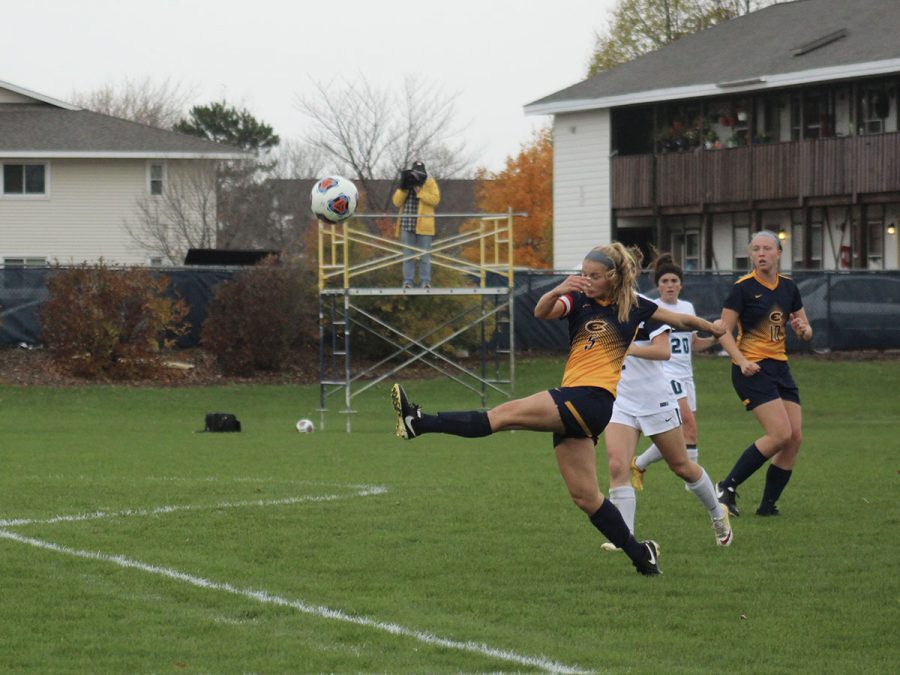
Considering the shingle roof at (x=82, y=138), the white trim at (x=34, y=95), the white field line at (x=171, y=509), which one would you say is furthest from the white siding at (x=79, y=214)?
the white field line at (x=171, y=509)

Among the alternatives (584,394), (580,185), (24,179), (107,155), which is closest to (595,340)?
(584,394)

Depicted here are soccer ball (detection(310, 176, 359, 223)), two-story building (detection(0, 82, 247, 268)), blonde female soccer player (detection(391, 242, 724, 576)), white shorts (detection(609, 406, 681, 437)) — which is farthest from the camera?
two-story building (detection(0, 82, 247, 268))

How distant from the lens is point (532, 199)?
243 feet

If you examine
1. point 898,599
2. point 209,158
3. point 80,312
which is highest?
point 209,158

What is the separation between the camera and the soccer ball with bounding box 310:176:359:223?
19875mm

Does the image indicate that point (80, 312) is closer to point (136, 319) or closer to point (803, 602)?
point (136, 319)

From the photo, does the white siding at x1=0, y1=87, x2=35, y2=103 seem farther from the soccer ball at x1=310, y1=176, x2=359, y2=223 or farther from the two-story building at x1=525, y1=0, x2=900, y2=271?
the soccer ball at x1=310, y1=176, x2=359, y2=223

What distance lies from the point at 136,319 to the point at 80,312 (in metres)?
1.18

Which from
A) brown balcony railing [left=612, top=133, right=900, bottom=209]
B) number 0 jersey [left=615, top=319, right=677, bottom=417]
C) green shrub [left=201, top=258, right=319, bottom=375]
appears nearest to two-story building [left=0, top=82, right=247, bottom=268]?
brown balcony railing [left=612, top=133, right=900, bottom=209]

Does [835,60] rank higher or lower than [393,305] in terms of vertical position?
higher

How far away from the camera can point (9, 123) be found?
4947 centimetres

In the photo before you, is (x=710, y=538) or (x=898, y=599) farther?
(x=710, y=538)

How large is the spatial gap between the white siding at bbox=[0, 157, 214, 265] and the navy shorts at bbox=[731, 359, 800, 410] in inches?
1555

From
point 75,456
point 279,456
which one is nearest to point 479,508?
point 279,456
